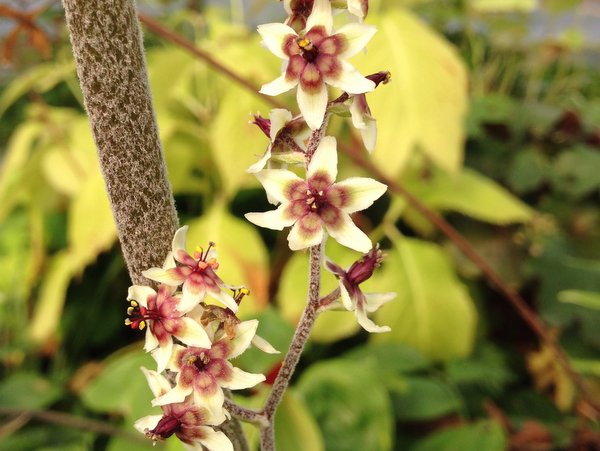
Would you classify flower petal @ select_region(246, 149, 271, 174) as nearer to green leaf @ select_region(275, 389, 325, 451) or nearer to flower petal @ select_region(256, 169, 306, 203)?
flower petal @ select_region(256, 169, 306, 203)

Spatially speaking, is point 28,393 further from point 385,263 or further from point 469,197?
point 469,197

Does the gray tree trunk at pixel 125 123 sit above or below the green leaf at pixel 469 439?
above

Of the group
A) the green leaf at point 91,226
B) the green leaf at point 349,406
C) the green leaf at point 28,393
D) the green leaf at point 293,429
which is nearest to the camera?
the green leaf at point 293,429

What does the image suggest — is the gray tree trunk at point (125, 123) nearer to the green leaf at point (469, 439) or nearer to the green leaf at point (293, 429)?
the green leaf at point (293, 429)

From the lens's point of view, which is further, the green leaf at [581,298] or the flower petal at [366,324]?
the green leaf at [581,298]

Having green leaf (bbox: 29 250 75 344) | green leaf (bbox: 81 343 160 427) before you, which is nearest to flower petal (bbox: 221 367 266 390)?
green leaf (bbox: 81 343 160 427)

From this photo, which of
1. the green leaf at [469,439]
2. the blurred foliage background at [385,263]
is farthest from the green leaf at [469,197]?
the green leaf at [469,439]

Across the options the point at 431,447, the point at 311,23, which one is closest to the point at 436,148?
the point at 431,447
